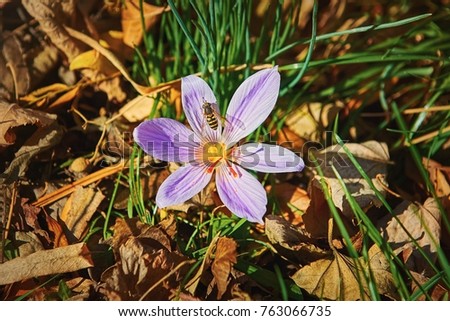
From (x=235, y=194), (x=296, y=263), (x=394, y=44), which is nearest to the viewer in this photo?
(x=235, y=194)

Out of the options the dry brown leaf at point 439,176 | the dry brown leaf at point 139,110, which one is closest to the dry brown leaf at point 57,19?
the dry brown leaf at point 139,110

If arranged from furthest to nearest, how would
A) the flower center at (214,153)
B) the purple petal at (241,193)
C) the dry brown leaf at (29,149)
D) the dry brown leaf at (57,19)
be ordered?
the dry brown leaf at (57,19) → the dry brown leaf at (29,149) → the flower center at (214,153) → the purple petal at (241,193)

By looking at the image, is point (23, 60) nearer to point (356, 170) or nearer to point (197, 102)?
point (197, 102)

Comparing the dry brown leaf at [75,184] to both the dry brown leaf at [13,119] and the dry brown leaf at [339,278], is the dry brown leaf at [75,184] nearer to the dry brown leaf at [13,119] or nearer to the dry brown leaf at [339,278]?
the dry brown leaf at [13,119]

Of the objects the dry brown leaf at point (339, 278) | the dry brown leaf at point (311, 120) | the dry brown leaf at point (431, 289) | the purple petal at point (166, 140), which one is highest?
the purple petal at point (166, 140)

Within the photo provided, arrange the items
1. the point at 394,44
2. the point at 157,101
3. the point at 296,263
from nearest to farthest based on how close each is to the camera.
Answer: the point at 296,263, the point at 157,101, the point at 394,44

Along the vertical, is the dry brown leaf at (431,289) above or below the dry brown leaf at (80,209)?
below
